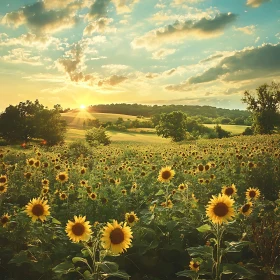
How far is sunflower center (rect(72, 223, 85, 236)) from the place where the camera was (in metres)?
3.81

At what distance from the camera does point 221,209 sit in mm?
3873

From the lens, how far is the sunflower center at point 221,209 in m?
3.86

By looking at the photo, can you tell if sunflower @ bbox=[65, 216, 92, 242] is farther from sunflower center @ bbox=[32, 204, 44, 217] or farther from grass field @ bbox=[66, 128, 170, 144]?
grass field @ bbox=[66, 128, 170, 144]

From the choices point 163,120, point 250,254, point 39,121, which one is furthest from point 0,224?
point 163,120

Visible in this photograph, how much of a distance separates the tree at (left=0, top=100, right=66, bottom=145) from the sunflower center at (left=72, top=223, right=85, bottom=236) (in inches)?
1526

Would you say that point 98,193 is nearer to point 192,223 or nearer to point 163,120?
point 192,223

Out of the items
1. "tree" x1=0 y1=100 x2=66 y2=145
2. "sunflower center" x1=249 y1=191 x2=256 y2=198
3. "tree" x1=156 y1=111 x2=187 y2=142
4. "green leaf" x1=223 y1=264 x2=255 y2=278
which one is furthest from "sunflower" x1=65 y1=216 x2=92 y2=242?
"tree" x1=156 y1=111 x2=187 y2=142

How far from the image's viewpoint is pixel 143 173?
9.69m

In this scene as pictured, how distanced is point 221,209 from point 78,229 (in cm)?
172

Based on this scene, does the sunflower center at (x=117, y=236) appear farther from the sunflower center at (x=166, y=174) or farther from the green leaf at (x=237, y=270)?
the sunflower center at (x=166, y=174)

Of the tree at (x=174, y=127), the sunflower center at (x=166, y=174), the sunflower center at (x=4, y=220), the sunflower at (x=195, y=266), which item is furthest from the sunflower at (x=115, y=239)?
the tree at (x=174, y=127)

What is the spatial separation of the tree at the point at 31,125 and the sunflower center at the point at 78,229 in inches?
1526

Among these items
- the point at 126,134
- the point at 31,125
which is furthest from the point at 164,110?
the point at 31,125

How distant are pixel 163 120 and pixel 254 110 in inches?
728
